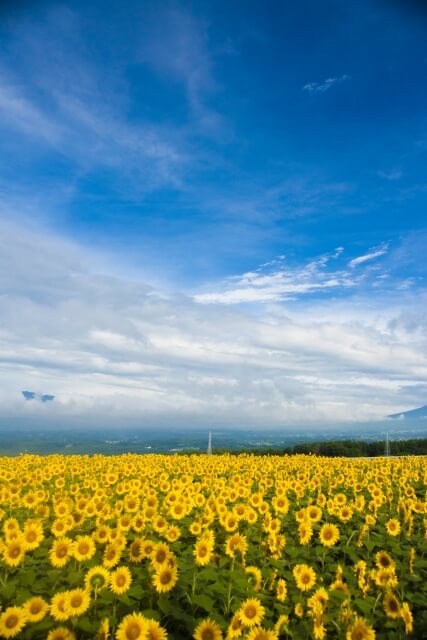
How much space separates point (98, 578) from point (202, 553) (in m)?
1.36

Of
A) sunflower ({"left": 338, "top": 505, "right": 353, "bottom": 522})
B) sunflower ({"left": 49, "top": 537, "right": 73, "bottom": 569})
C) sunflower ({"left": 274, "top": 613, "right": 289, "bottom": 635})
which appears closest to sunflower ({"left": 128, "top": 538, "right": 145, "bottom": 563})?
sunflower ({"left": 49, "top": 537, "right": 73, "bottom": 569})

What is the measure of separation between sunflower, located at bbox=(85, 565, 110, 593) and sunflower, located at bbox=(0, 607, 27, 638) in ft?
2.25

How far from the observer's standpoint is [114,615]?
4520 millimetres

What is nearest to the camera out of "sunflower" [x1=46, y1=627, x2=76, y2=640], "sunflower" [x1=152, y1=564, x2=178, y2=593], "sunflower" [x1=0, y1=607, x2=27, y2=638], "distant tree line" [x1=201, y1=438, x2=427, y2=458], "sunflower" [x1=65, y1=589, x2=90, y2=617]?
"sunflower" [x1=46, y1=627, x2=76, y2=640]

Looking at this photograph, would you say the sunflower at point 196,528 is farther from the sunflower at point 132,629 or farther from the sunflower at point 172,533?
Result: the sunflower at point 132,629

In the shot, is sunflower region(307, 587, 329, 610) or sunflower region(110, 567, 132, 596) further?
sunflower region(110, 567, 132, 596)

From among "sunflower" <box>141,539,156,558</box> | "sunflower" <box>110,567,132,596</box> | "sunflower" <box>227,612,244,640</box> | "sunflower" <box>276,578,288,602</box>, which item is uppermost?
"sunflower" <box>141,539,156,558</box>

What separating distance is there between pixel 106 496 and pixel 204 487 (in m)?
2.45

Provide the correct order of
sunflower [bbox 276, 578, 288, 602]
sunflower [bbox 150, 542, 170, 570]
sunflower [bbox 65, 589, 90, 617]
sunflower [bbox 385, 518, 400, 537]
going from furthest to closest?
sunflower [bbox 385, 518, 400, 537]
sunflower [bbox 276, 578, 288, 602]
sunflower [bbox 150, 542, 170, 570]
sunflower [bbox 65, 589, 90, 617]

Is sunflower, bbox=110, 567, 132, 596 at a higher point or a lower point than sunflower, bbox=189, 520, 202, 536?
lower

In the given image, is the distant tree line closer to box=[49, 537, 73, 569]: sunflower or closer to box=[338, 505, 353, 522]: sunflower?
box=[338, 505, 353, 522]: sunflower

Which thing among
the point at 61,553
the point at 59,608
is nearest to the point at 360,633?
the point at 59,608

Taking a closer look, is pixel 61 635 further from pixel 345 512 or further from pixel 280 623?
pixel 345 512

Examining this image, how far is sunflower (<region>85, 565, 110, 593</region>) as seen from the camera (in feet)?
15.7
